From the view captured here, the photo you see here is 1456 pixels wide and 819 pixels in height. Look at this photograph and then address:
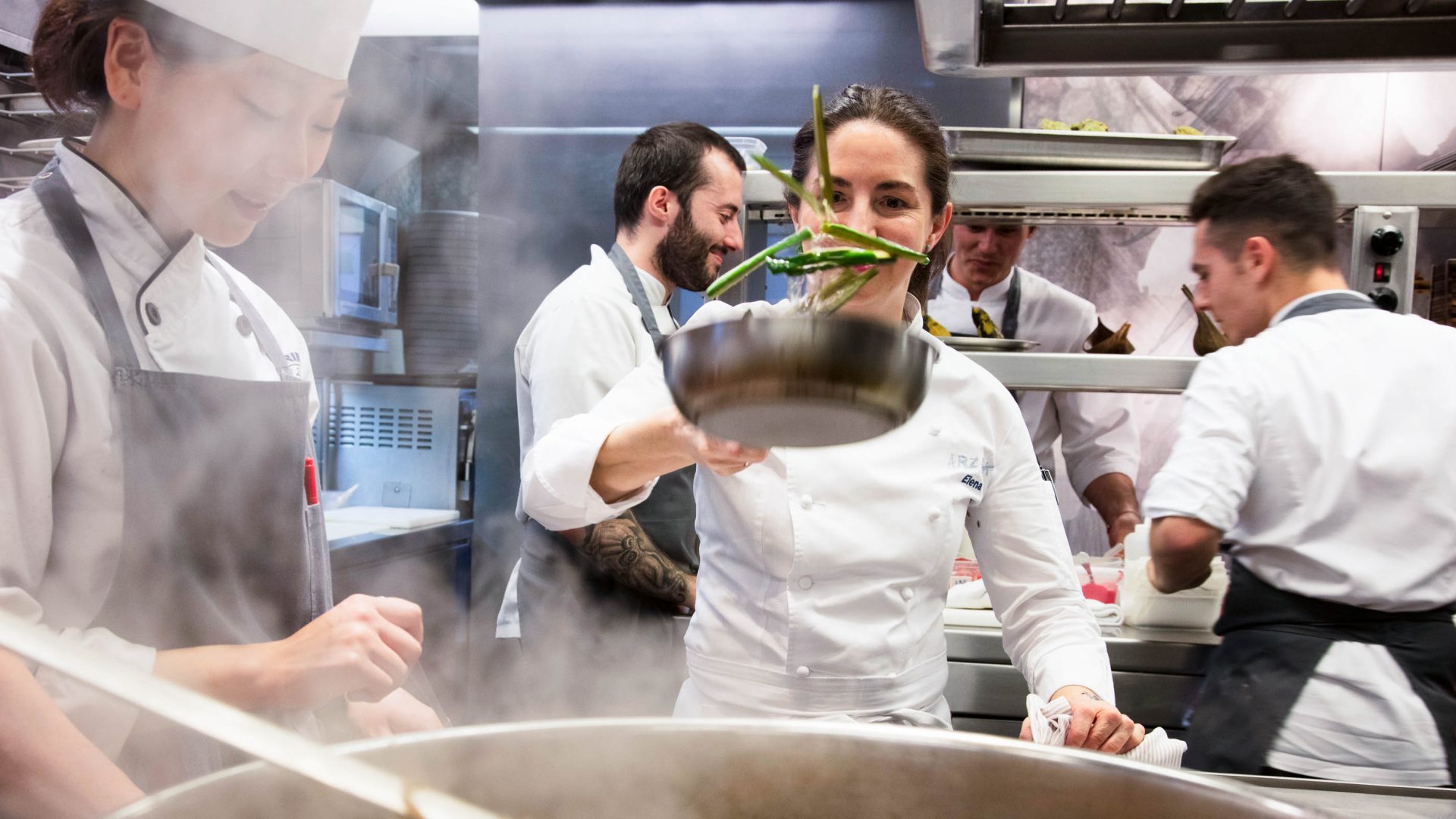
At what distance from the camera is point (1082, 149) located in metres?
2.24

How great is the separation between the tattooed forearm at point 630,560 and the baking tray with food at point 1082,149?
114 cm

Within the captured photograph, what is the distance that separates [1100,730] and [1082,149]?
1551 mm

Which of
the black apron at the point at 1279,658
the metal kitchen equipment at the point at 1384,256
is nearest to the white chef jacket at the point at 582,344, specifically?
the black apron at the point at 1279,658

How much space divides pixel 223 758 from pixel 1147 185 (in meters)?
Answer: 2.12

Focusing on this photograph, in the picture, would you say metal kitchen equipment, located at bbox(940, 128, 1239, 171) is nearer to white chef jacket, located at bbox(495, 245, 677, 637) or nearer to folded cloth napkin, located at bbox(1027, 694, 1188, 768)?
white chef jacket, located at bbox(495, 245, 677, 637)

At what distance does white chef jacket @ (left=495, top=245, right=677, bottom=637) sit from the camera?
A: 6.77ft

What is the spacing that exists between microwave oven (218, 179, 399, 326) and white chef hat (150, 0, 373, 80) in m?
2.03

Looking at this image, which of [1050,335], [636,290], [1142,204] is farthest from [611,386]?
[1050,335]

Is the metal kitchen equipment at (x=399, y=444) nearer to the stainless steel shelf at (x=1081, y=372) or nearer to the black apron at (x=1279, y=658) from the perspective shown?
the stainless steel shelf at (x=1081, y=372)

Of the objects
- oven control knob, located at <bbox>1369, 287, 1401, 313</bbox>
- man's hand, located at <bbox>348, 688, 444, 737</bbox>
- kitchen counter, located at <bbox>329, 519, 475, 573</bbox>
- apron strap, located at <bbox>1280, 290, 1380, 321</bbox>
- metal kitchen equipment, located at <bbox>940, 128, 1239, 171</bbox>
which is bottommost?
kitchen counter, located at <bbox>329, 519, 475, 573</bbox>

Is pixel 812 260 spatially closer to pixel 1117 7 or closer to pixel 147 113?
pixel 1117 7

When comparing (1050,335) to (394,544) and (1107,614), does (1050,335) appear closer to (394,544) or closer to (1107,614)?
(1107,614)

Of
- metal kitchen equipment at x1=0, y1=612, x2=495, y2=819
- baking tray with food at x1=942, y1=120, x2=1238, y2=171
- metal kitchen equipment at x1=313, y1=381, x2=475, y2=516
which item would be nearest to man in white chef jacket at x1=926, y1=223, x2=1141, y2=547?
baking tray with food at x1=942, y1=120, x2=1238, y2=171

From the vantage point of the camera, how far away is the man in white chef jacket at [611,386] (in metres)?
2.11
